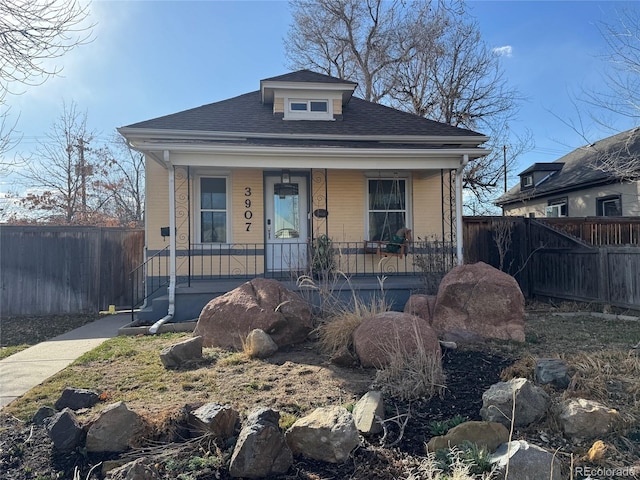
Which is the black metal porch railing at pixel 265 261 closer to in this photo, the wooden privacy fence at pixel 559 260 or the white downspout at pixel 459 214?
the white downspout at pixel 459 214

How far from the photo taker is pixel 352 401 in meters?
3.69

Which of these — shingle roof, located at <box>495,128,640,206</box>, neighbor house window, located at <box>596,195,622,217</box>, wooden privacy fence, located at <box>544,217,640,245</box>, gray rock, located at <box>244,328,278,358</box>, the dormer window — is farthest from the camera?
the dormer window

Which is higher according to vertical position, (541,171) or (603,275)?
(541,171)

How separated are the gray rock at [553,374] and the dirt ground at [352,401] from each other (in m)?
0.18

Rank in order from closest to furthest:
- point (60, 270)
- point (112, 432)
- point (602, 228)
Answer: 1. point (112, 432)
2. point (60, 270)
3. point (602, 228)

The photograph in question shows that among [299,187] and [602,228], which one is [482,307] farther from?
[602,228]

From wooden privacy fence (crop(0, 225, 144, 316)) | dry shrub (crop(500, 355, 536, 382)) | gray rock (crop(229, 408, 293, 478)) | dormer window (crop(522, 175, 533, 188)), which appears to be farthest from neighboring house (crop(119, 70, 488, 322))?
dormer window (crop(522, 175, 533, 188))

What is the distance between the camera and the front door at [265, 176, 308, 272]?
383 inches

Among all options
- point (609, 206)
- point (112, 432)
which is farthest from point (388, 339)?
point (609, 206)

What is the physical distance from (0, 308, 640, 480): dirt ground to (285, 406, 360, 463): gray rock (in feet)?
0.23

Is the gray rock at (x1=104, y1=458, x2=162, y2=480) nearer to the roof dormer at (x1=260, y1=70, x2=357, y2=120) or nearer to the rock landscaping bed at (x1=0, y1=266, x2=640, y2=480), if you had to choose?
the rock landscaping bed at (x1=0, y1=266, x2=640, y2=480)

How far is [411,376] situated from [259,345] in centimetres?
209

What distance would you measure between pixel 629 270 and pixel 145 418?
9.34m

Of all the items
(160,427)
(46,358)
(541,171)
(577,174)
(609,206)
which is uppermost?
Answer: (541,171)
